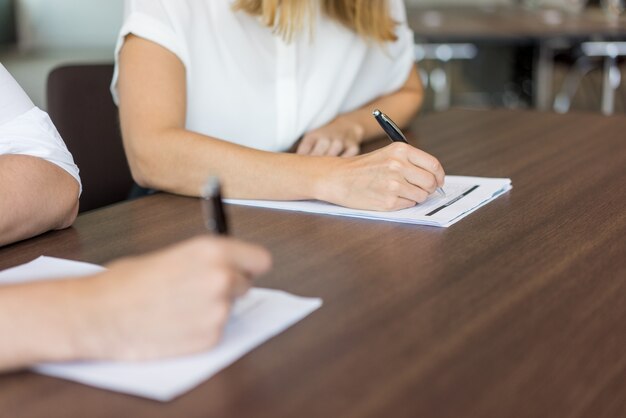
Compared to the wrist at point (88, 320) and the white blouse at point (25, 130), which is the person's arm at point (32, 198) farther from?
the wrist at point (88, 320)

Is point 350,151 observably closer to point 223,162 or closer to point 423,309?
point 223,162

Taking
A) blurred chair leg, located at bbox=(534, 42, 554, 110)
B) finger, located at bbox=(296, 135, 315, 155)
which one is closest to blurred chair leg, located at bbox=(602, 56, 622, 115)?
blurred chair leg, located at bbox=(534, 42, 554, 110)

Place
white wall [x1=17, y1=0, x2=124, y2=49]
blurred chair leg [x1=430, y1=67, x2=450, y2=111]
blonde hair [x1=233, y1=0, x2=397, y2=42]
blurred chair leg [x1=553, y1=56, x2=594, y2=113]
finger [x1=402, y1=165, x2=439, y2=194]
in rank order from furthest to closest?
1. blurred chair leg [x1=430, y1=67, x2=450, y2=111]
2. blurred chair leg [x1=553, y1=56, x2=594, y2=113]
3. white wall [x1=17, y1=0, x2=124, y2=49]
4. blonde hair [x1=233, y1=0, x2=397, y2=42]
5. finger [x1=402, y1=165, x2=439, y2=194]

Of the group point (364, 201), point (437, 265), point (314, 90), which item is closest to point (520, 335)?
point (437, 265)

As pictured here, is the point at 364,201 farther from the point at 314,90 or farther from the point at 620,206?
the point at 314,90

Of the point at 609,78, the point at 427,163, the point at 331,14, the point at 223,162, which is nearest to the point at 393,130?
the point at 427,163

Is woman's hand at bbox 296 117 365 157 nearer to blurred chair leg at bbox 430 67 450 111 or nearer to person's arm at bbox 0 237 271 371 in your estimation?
person's arm at bbox 0 237 271 371

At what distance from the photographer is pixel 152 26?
48.9 inches

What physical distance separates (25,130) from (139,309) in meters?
0.50

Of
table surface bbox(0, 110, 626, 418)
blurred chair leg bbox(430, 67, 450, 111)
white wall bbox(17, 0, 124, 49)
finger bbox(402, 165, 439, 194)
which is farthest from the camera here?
blurred chair leg bbox(430, 67, 450, 111)

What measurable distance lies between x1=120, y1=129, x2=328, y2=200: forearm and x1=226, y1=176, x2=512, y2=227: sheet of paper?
17 millimetres

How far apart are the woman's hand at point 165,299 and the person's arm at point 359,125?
788mm

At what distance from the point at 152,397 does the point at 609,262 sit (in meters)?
0.49

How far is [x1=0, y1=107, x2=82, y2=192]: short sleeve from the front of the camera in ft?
3.25
